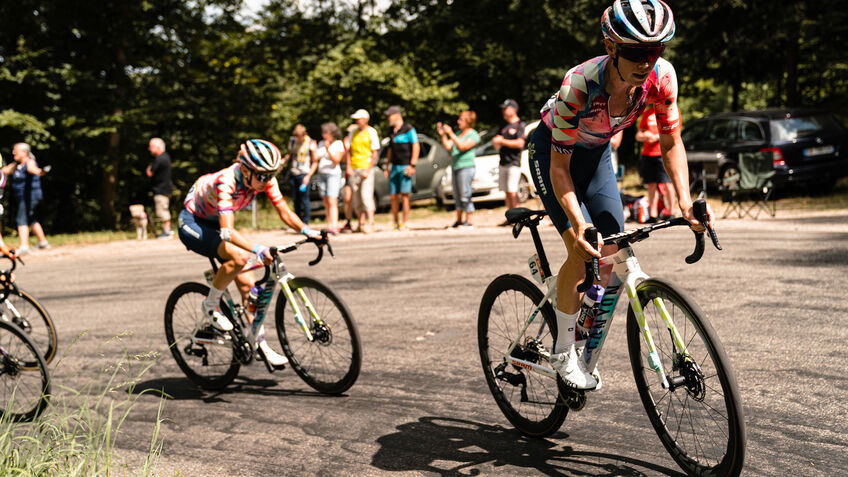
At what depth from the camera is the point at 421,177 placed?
2083 cm

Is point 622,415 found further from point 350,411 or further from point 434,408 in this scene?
point 350,411

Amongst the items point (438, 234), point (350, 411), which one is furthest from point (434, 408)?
point (438, 234)

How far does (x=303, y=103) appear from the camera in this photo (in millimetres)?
28188

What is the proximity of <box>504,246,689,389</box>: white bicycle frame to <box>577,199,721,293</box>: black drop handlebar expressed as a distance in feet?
0.40

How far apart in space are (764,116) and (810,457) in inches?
547

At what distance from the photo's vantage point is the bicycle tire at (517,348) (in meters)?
4.87

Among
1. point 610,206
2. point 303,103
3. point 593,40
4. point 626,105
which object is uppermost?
point 593,40

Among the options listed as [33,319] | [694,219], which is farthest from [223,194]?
[694,219]

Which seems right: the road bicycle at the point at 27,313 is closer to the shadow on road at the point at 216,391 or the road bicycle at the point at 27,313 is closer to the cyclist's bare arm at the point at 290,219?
the shadow on road at the point at 216,391

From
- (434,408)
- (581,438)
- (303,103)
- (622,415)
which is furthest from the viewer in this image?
(303,103)

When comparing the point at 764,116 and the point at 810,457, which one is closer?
the point at 810,457

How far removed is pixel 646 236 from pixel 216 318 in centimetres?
395

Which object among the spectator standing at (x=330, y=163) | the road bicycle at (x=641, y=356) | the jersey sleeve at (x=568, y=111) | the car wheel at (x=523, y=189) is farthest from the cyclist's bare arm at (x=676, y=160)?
the car wheel at (x=523, y=189)

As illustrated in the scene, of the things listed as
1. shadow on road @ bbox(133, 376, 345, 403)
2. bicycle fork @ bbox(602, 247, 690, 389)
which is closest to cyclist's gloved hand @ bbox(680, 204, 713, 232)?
bicycle fork @ bbox(602, 247, 690, 389)
